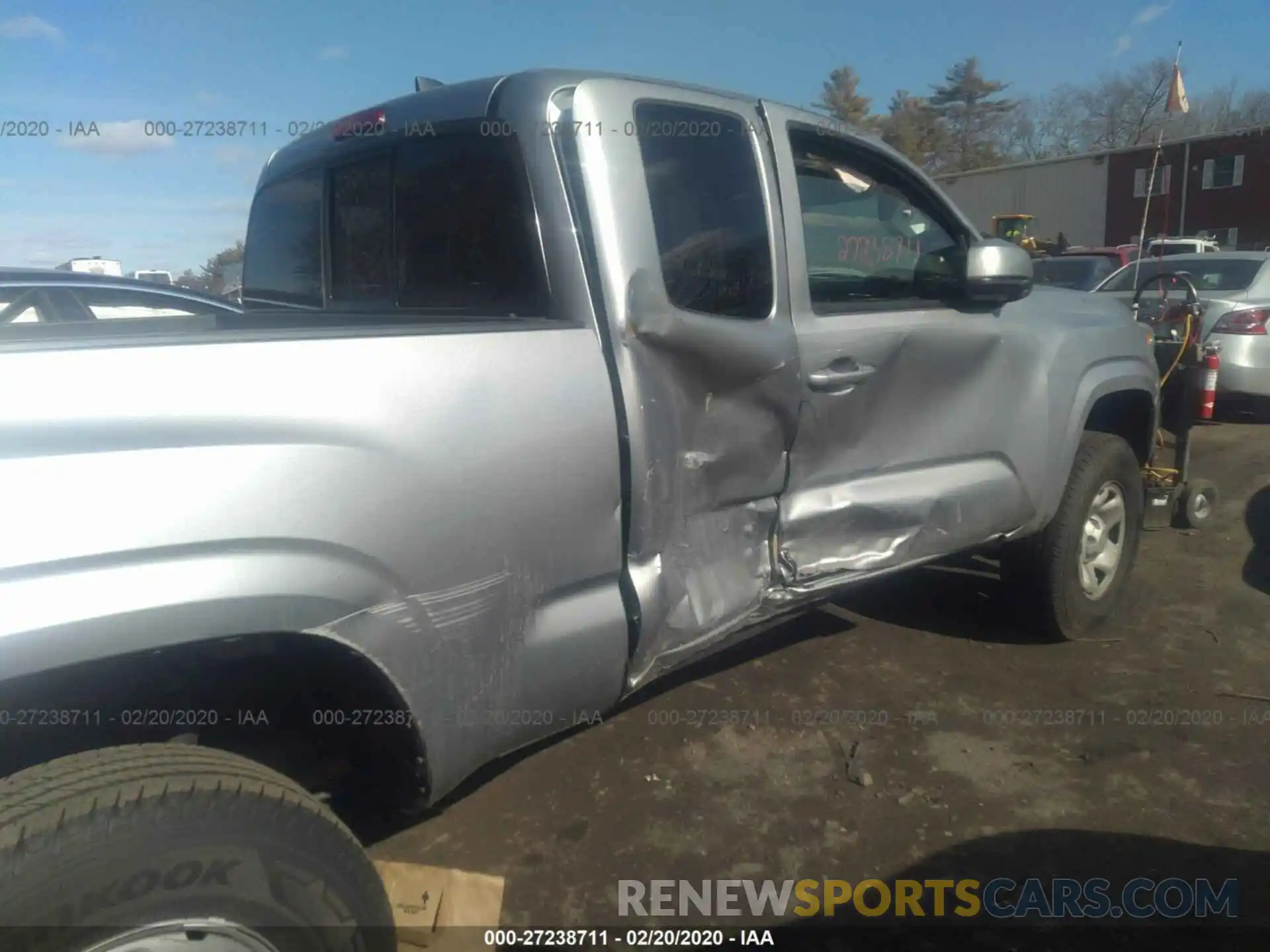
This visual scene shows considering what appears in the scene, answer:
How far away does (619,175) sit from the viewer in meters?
2.31

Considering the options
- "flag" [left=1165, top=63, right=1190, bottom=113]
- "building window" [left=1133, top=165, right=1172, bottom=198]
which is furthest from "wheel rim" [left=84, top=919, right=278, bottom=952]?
"building window" [left=1133, top=165, right=1172, bottom=198]

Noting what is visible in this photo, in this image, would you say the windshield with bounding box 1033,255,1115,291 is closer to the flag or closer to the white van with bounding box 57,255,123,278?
the flag

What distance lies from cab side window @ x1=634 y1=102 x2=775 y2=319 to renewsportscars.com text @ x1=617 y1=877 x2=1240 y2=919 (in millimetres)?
1517

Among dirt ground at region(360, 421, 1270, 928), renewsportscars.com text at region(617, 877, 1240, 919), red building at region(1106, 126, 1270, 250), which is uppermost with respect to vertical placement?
red building at region(1106, 126, 1270, 250)

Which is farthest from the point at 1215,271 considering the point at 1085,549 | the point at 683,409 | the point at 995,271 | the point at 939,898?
the point at 683,409

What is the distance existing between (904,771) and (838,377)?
130 centimetres

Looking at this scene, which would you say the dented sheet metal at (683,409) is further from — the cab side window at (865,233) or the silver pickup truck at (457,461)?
the cab side window at (865,233)

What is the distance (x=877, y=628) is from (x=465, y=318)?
8.74ft

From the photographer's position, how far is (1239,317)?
8539 mm

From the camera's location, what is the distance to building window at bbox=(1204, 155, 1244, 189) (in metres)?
30.6

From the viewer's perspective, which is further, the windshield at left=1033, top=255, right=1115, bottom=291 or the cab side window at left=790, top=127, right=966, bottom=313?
the windshield at left=1033, top=255, right=1115, bottom=291

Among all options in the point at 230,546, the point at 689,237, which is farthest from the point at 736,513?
the point at 230,546

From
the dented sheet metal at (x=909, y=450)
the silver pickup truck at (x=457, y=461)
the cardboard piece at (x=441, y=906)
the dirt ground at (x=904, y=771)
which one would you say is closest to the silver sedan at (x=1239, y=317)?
the dirt ground at (x=904, y=771)

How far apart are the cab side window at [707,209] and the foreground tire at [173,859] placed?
1441 mm
